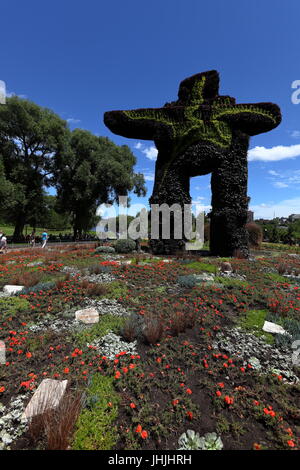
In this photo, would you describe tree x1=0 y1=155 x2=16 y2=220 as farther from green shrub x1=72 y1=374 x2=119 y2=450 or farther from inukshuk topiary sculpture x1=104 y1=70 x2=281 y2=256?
green shrub x1=72 y1=374 x2=119 y2=450

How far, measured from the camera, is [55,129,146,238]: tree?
23797 mm

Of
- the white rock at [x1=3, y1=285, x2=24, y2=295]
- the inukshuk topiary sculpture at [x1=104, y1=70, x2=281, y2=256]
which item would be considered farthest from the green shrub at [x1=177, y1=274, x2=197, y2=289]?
the inukshuk topiary sculpture at [x1=104, y1=70, x2=281, y2=256]

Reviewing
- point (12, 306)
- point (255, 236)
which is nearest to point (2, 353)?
point (12, 306)

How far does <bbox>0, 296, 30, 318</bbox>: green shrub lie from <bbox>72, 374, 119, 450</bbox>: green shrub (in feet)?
8.55

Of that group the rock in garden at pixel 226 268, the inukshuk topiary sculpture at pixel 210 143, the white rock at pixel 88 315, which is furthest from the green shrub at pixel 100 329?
the inukshuk topiary sculpture at pixel 210 143

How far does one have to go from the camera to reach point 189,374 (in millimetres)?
2848

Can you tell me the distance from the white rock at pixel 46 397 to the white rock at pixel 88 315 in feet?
4.62

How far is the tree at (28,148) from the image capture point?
2086 centimetres

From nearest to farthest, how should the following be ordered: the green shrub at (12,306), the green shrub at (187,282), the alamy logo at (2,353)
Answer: the alamy logo at (2,353) < the green shrub at (12,306) < the green shrub at (187,282)

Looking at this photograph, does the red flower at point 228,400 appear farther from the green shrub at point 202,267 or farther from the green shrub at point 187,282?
the green shrub at point 202,267

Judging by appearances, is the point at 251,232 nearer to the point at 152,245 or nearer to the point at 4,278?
the point at 152,245

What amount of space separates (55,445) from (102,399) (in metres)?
0.61

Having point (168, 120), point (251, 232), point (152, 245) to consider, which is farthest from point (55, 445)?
point (251, 232)

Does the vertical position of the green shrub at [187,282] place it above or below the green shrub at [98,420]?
above
